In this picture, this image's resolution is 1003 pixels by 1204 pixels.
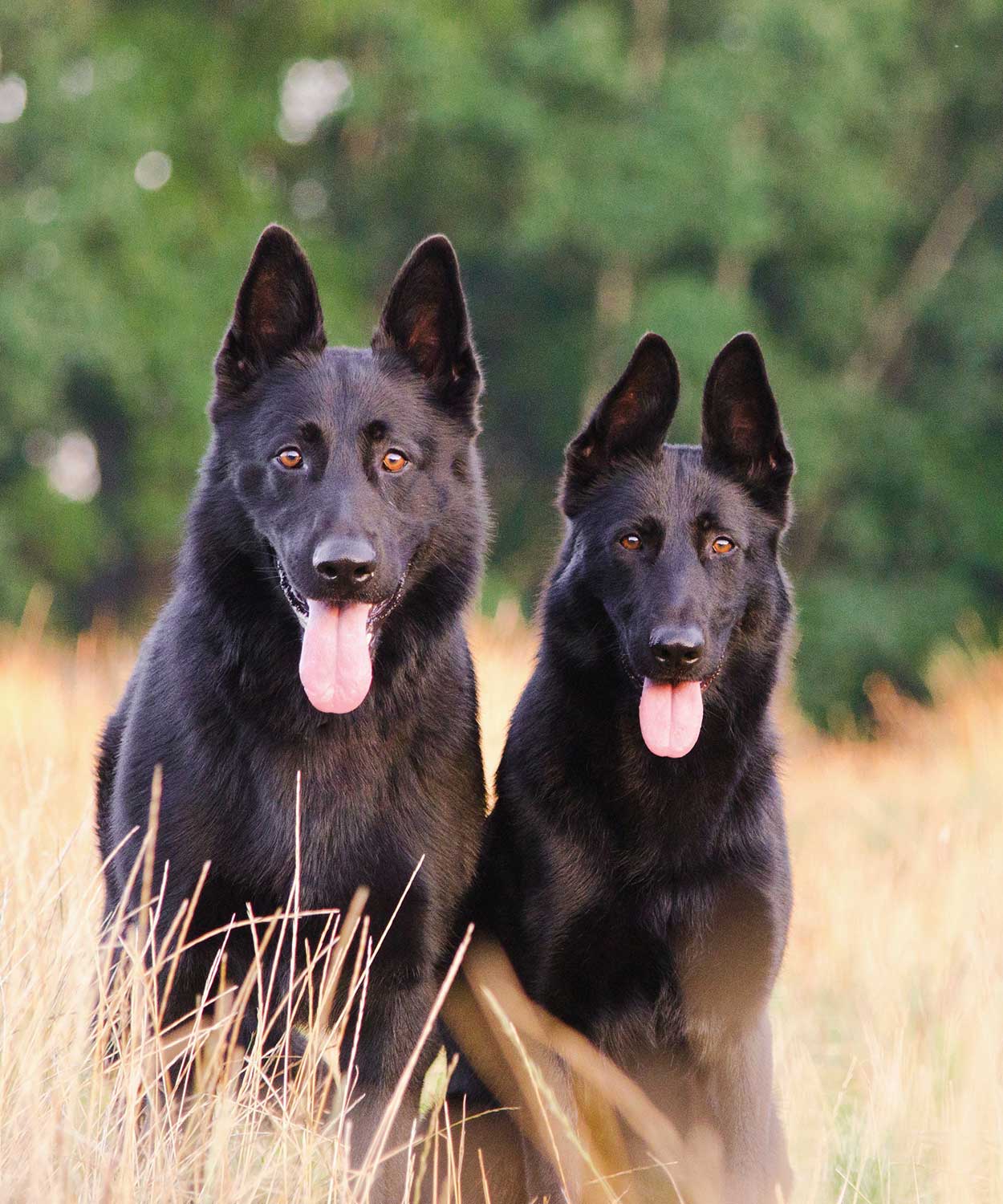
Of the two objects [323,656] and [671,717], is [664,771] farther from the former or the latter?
[323,656]

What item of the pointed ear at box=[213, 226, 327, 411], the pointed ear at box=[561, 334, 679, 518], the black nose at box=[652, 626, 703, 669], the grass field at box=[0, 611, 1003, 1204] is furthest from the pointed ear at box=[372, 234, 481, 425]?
the grass field at box=[0, 611, 1003, 1204]

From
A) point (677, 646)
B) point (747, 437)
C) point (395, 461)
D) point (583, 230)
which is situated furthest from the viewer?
point (583, 230)

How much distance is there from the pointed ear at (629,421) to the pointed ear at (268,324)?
26.7 inches

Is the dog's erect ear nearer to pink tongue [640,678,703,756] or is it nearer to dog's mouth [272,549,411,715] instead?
pink tongue [640,678,703,756]

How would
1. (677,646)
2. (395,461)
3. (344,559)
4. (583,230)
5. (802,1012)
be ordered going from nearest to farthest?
(344,559) < (677,646) < (395,461) < (802,1012) < (583,230)

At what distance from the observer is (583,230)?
17031mm

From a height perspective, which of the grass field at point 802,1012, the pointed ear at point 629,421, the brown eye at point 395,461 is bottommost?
the grass field at point 802,1012

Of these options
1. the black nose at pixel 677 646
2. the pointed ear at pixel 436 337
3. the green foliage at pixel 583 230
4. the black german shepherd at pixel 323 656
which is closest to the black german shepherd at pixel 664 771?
the black nose at pixel 677 646

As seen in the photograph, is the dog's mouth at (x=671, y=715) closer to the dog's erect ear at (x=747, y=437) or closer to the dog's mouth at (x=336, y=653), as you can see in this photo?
the dog's erect ear at (x=747, y=437)

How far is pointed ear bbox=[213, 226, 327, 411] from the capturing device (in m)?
3.28

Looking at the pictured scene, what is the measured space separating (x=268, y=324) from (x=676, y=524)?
1.02 meters

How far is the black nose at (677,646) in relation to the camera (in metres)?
3.06

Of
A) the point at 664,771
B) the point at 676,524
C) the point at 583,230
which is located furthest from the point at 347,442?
the point at 583,230

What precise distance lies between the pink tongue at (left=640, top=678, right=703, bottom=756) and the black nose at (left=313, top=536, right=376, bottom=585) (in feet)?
2.36
